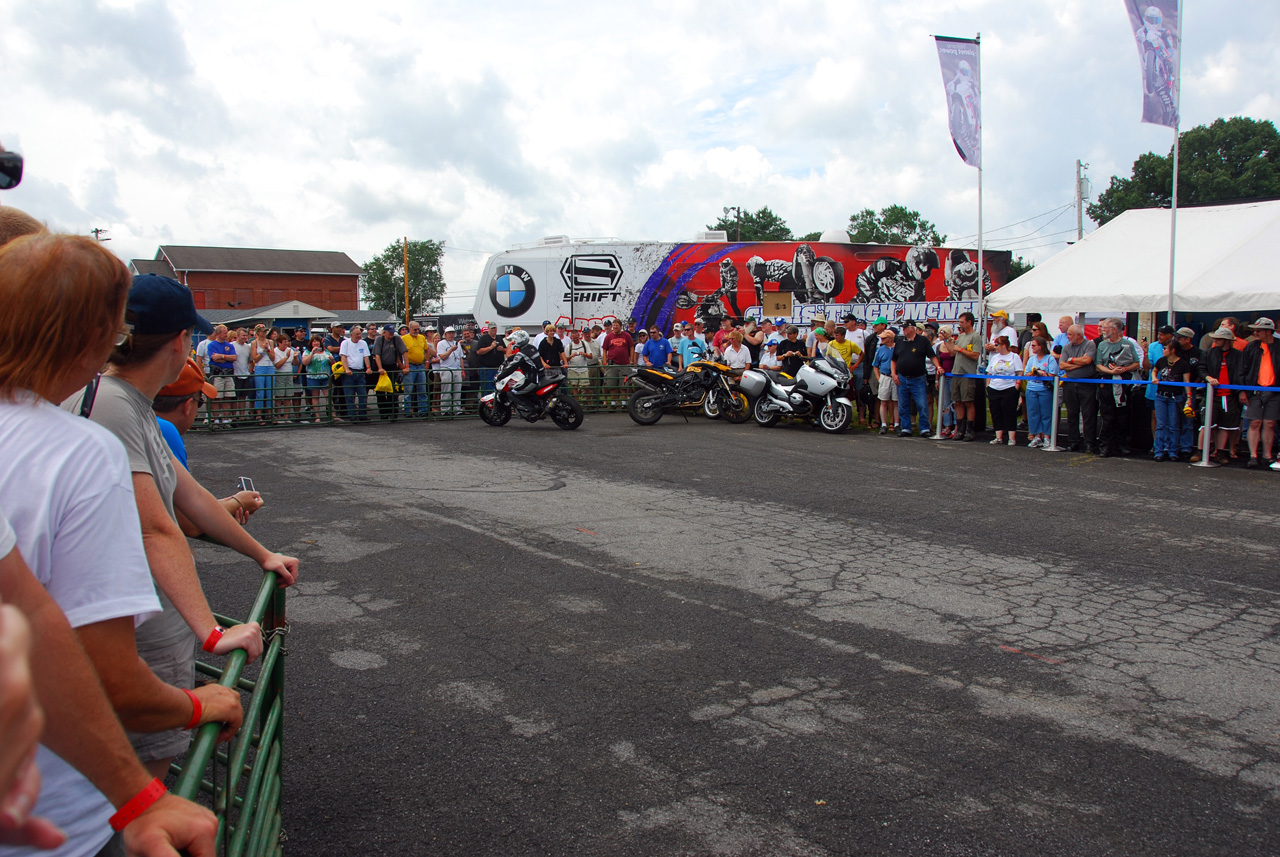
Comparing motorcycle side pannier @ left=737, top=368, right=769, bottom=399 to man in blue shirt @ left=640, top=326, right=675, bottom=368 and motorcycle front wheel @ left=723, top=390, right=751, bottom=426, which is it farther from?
man in blue shirt @ left=640, top=326, right=675, bottom=368

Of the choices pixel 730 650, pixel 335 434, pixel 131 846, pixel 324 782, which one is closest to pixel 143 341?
pixel 131 846

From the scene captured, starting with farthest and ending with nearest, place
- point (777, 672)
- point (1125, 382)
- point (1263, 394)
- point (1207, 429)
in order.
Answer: point (1125, 382) → point (1207, 429) → point (1263, 394) → point (777, 672)

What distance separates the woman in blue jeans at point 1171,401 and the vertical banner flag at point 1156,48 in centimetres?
441

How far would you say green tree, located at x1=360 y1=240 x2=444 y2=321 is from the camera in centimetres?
12062

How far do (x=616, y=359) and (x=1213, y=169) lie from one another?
68643 millimetres

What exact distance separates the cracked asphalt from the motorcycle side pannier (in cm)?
708

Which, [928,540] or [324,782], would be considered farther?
[928,540]

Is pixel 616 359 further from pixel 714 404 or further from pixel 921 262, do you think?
pixel 921 262

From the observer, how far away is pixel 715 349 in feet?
65.3

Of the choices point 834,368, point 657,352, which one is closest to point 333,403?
point 657,352

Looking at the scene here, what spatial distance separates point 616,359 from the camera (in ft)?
67.5

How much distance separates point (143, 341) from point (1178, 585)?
21.1 ft

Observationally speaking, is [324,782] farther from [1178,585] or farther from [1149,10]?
[1149,10]

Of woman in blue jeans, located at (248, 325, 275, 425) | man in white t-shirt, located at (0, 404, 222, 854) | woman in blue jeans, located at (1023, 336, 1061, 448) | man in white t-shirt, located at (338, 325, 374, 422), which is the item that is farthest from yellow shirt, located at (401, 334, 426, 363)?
man in white t-shirt, located at (0, 404, 222, 854)
